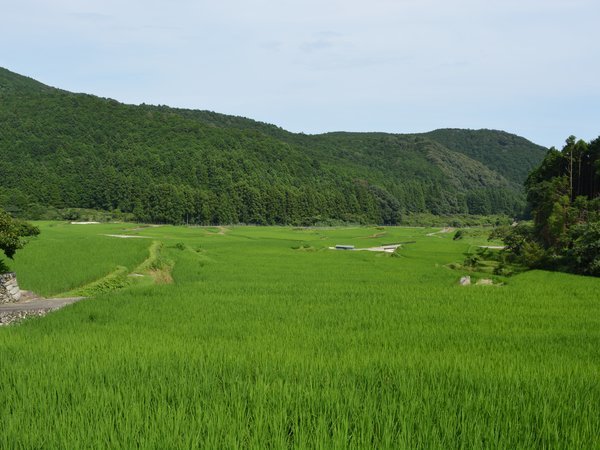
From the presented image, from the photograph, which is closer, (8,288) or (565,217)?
(8,288)

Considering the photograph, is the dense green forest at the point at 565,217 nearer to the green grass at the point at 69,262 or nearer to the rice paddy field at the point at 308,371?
the rice paddy field at the point at 308,371

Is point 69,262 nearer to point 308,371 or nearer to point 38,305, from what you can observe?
point 38,305

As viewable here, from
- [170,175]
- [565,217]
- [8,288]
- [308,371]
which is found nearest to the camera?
[308,371]

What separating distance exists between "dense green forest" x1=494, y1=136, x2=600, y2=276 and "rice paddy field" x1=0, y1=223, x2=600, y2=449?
26.3 feet

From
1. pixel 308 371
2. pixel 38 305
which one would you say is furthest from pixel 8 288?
pixel 308 371

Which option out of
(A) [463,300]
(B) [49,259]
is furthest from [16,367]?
(B) [49,259]

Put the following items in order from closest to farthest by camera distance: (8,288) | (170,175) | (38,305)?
1. (38,305)
2. (8,288)
3. (170,175)

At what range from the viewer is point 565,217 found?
30484 millimetres

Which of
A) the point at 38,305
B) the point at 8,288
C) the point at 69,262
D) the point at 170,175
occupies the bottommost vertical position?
the point at 38,305

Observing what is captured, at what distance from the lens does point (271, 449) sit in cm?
416

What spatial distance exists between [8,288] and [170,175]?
307 ft

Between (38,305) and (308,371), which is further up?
(308,371)

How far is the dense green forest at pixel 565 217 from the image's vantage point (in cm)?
2212

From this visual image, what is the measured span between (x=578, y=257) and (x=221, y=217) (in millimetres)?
73962
